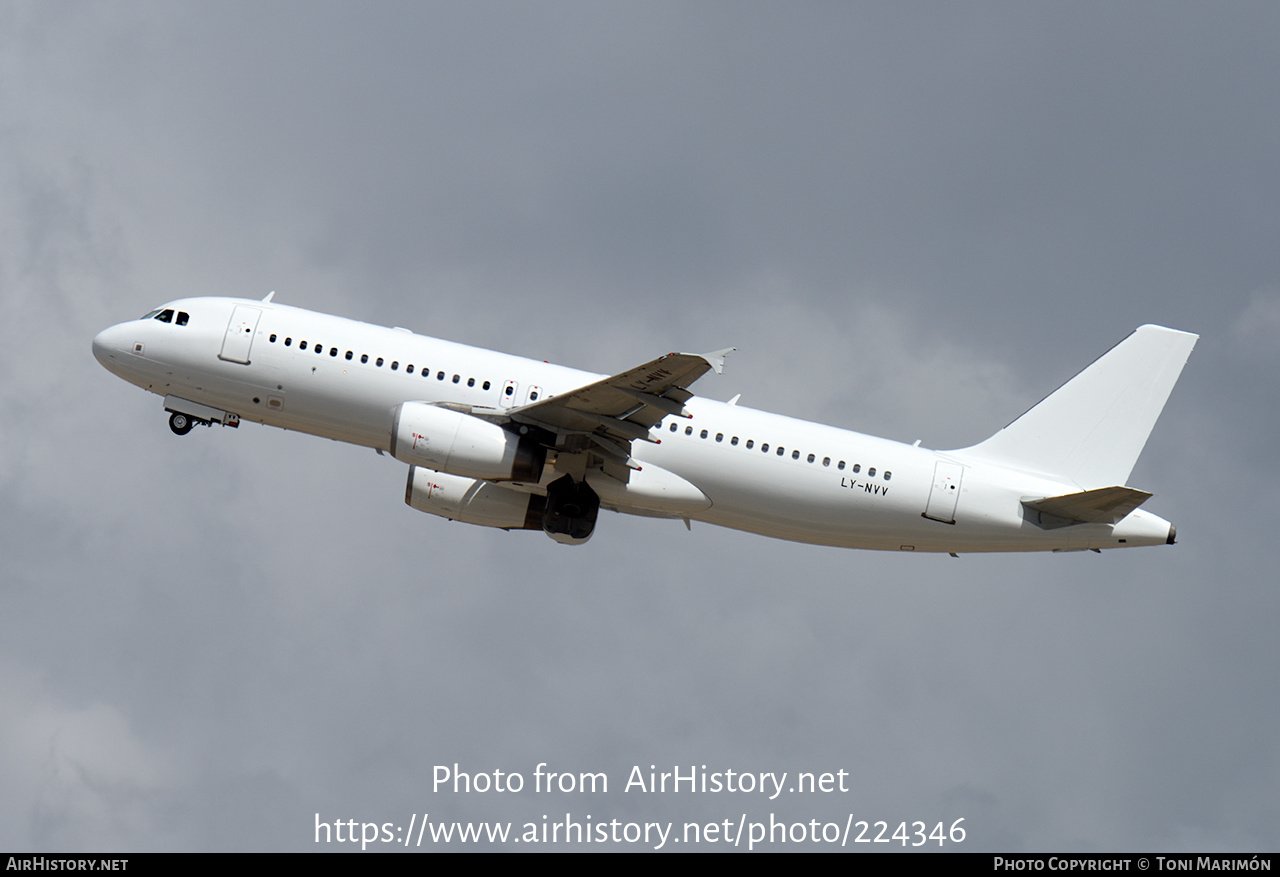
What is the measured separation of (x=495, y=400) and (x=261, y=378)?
653 centimetres

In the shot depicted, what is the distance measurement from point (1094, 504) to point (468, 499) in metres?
17.7

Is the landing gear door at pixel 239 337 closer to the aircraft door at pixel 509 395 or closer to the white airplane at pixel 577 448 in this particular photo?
the white airplane at pixel 577 448

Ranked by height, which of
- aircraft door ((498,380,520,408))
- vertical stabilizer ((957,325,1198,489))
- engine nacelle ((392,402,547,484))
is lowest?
engine nacelle ((392,402,547,484))

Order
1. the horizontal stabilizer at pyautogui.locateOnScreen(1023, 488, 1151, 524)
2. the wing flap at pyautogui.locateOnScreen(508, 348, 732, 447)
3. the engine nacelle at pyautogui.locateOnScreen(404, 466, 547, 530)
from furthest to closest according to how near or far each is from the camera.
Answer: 1. the engine nacelle at pyautogui.locateOnScreen(404, 466, 547, 530)
2. the horizontal stabilizer at pyautogui.locateOnScreen(1023, 488, 1151, 524)
3. the wing flap at pyautogui.locateOnScreen(508, 348, 732, 447)

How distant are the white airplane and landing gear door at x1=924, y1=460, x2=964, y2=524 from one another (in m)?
0.04

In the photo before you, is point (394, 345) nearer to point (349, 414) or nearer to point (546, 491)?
point (349, 414)

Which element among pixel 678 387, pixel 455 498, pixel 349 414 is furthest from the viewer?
pixel 455 498

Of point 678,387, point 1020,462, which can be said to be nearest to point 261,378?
point 678,387

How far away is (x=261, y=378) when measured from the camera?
36062mm

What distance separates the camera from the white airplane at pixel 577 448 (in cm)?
3550

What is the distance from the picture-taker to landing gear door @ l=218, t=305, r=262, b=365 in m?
36.4

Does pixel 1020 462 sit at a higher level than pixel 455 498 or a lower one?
higher

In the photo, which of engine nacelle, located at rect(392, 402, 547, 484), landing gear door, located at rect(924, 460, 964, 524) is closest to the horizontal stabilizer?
landing gear door, located at rect(924, 460, 964, 524)

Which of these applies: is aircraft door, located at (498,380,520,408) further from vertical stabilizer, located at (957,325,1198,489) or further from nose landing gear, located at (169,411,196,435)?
vertical stabilizer, located at (957,325,1198,489)
